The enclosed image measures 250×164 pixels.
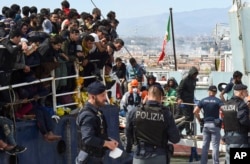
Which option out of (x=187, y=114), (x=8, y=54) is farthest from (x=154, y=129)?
(x=187, y=114)

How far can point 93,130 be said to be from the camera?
8227 millimetres

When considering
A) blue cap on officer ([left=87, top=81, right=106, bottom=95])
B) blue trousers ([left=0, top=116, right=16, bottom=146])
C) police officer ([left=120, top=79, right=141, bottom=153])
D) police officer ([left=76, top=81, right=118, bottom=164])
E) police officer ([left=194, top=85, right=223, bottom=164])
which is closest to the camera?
police officer ([left=76, top=81, right=118, bottom=164])

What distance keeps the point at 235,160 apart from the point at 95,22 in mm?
6288

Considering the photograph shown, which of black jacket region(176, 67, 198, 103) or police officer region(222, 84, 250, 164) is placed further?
black jacket region(176, 67, 198, 103)

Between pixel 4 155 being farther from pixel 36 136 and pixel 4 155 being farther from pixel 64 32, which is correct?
pixel 64 32

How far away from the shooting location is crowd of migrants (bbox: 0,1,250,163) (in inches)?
344

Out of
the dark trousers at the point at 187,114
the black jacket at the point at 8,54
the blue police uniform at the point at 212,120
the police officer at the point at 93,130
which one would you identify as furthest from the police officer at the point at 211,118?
the police officer at the point at 93,130

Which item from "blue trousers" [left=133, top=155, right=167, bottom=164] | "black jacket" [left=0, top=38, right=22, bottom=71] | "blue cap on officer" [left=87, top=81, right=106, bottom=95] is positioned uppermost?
"black jacket" [left=0, top=38, right=22, bottom=71]

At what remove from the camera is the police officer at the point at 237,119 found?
440 inches

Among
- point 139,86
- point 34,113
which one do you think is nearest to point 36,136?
point 34,113

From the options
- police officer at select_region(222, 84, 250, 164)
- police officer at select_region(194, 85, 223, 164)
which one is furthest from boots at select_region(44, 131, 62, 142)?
police officer at select_region(194, 85, 223, 164)

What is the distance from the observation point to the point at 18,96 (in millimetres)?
10656

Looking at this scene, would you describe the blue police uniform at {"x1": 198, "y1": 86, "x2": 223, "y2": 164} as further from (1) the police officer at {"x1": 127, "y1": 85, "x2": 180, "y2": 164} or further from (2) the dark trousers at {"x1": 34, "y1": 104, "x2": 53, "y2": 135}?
(1) the police officer at {"x1": 127, "y1": 85, "x2": 180, "y2": 164}

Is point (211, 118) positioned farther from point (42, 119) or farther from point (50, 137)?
point (42, 119)
